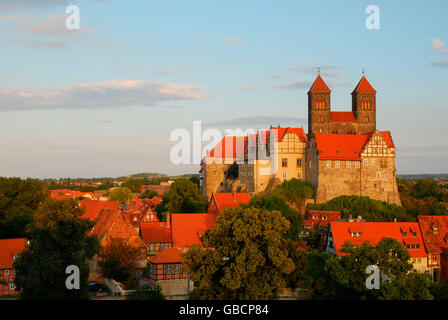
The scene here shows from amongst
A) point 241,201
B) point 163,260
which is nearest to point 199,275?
point 163,260

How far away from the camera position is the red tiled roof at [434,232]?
49.5 m

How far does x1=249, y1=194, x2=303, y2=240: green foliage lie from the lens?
5400 centimetres

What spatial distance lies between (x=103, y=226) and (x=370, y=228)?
23784 mm

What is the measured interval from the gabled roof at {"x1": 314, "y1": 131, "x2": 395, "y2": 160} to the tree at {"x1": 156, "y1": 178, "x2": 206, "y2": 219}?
644 inches

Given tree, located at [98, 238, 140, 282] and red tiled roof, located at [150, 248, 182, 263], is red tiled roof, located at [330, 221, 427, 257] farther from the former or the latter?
tree, located at [98, 238, 140, 282]

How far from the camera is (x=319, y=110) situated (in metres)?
83.6

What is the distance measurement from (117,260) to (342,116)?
48884mm

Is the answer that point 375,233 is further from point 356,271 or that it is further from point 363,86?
point 363,86

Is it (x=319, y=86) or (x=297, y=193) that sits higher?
(x=319, y=86)

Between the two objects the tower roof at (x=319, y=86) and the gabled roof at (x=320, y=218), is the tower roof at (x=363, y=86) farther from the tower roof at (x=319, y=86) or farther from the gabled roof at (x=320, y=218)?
the gabled roof at (x=320, y=218)

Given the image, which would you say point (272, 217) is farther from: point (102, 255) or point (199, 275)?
point (102, 255)

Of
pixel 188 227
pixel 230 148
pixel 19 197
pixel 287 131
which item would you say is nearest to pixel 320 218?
pixel 287 131

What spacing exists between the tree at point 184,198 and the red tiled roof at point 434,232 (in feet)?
95.1
